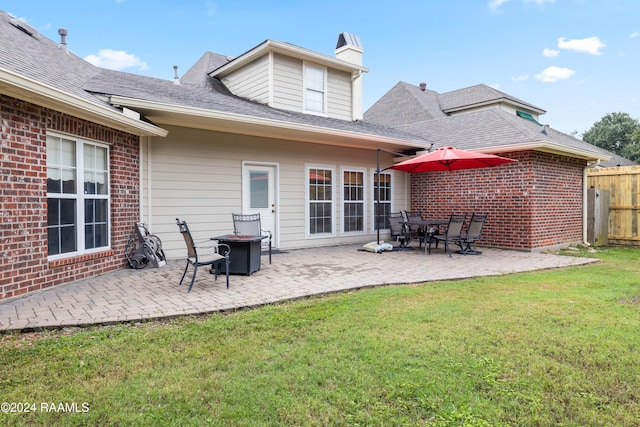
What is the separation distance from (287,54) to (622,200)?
10446mm

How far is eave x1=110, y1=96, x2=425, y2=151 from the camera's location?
6531mm

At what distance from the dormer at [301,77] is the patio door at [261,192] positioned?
76.7 inches

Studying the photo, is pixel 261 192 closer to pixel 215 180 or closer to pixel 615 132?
pixel 215 180

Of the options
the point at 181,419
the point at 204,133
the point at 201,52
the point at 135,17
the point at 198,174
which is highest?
the point at 135,17

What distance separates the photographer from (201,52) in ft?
44.9

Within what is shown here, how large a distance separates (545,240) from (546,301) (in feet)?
18.7

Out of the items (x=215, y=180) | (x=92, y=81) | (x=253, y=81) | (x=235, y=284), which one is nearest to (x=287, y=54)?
(x=253, y=81)

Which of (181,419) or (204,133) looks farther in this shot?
(204,133)

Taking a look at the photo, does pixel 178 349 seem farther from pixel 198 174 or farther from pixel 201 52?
pixel 201 52

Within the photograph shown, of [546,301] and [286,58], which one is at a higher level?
[286,58]

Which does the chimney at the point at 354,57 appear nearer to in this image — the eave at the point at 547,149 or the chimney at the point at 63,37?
the eave at the point at 547,149

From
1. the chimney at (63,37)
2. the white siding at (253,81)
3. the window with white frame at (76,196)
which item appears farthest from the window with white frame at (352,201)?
the chimney at (63,37)

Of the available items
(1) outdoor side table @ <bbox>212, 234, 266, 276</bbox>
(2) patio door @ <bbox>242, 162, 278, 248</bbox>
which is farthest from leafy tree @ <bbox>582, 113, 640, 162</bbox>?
(1) outdoor side table @ <bbox>212, 234, 266, 276</bbox>

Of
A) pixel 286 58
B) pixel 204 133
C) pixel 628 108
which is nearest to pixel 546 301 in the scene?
pixel 204 133
